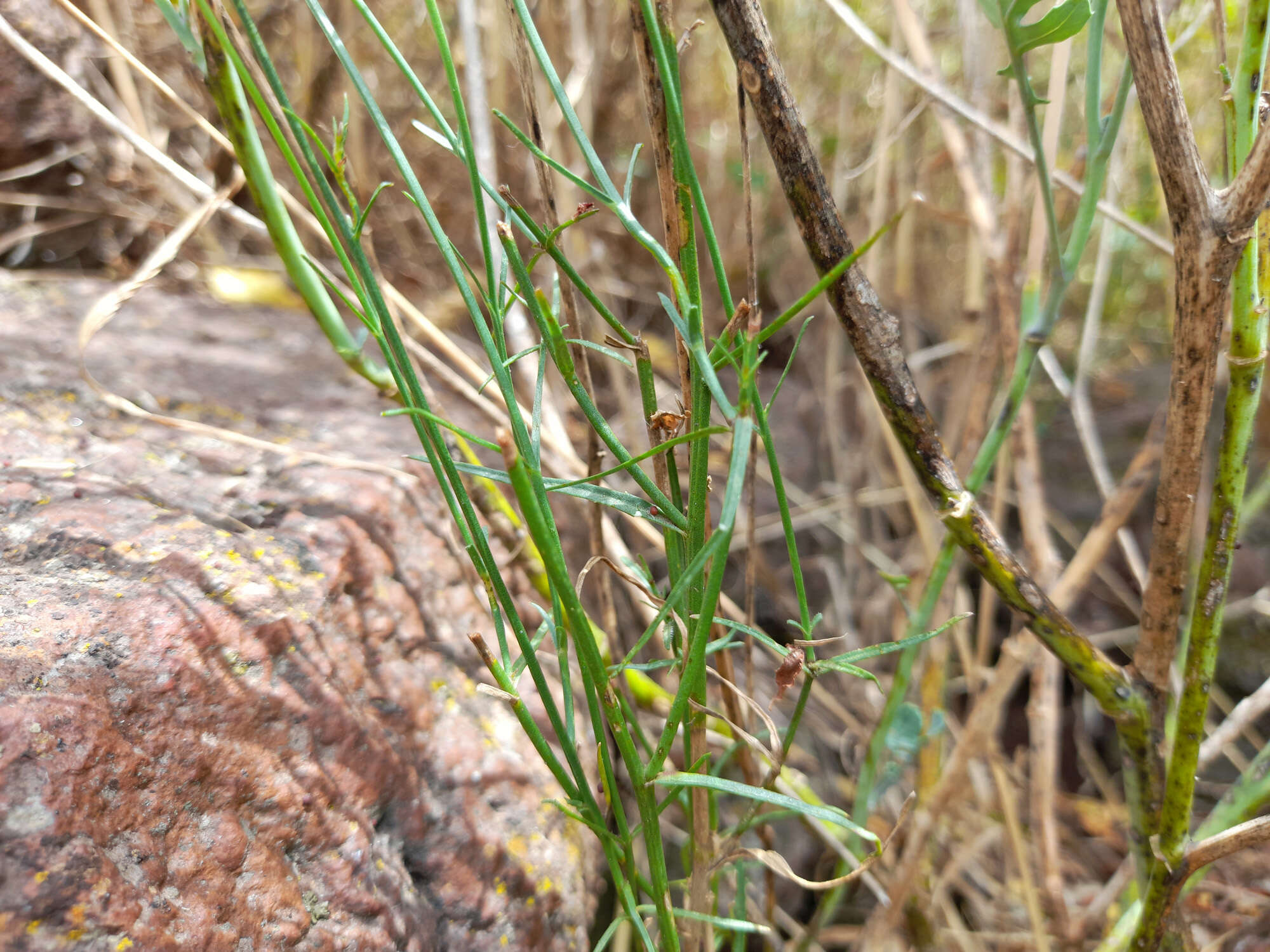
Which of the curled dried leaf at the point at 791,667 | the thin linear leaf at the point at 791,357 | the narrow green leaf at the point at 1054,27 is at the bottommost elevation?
the curled dried leaf at the point at 791,667

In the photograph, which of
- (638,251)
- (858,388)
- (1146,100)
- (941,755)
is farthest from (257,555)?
(638,251)

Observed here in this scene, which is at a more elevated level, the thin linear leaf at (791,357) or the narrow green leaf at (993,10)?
the narrow green leaf at (993,10)

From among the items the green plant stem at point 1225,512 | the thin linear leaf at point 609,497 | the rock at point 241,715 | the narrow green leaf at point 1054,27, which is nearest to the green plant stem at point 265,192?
the thin linear leaf at point 609,497

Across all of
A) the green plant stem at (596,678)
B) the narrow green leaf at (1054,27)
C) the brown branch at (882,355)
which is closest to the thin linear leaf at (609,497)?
the green plant stem at (596,678)

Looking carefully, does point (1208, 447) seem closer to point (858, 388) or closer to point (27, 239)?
point (858, 388)

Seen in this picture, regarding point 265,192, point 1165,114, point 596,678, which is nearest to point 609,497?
point 596,678

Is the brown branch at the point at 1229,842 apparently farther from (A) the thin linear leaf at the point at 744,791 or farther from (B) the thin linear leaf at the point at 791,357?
(B) the thin linear leaf at the point at 791,357

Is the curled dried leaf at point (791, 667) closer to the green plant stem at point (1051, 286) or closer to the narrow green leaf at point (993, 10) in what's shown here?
the green plant stem at point (1051, 286)

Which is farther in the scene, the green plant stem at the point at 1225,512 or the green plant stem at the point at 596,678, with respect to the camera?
the green plant stem at the point at 1225,512
